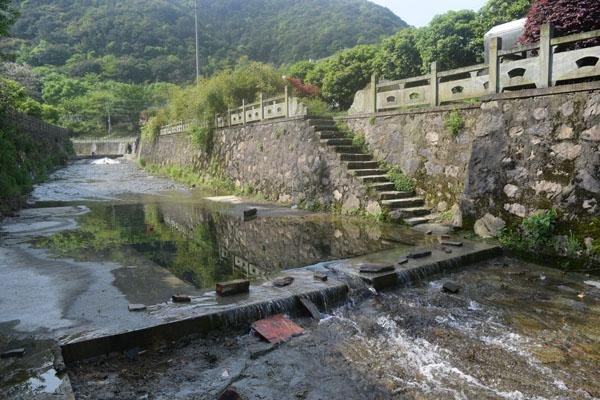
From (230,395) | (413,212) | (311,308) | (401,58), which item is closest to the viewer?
(230,395)

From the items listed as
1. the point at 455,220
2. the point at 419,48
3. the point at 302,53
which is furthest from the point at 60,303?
the point at 302,53

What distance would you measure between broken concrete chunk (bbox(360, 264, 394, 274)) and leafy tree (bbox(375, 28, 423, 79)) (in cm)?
2032

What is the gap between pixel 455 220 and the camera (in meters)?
8.16

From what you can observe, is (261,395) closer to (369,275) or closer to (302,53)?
(369,275)

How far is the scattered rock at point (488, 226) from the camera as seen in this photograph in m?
7.42

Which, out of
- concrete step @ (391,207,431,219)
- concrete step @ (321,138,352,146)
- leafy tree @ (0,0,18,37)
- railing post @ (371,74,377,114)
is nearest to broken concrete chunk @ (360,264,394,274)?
concrete step @ (391,207,431,219)

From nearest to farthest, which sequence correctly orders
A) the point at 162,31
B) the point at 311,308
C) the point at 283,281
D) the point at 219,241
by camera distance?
the point at 311,308, the point at 283,281, the point at 219,241, the point at 162,31

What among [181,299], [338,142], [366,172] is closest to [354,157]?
[366,172]

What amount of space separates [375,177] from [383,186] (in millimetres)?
392

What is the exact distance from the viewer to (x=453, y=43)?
814 inches

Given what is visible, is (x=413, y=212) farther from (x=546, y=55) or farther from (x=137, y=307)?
(x=137, y=307)

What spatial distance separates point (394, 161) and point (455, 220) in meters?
2.74

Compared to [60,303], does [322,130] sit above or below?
Answer: above

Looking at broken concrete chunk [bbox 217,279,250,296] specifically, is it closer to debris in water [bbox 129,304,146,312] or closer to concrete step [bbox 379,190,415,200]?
debris in water [bbox 129,304,146,312]
